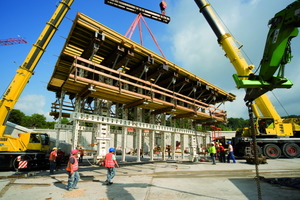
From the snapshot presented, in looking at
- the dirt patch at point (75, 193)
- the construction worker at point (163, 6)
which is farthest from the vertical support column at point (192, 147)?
the construction worker at point (163, 6)

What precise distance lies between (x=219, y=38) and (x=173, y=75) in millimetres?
5792

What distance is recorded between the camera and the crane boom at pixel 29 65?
1216 centimetres

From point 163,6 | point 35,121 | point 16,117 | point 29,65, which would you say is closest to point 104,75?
point 29,65

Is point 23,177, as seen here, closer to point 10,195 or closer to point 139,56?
point 10,195

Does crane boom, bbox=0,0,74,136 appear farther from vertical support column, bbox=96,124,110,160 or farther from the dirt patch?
the dirt patch

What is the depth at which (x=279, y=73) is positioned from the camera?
4531 millimetres

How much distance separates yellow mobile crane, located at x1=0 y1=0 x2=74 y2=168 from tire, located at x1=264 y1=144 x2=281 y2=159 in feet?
64.4

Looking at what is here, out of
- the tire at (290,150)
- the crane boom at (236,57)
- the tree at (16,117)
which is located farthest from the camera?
the tree at (16,117)

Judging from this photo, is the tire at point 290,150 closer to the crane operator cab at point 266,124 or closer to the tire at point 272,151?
the tire at point 272,151

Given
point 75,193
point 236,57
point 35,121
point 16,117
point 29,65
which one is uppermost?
point 236,57

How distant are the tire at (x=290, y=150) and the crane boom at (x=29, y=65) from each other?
23215mm

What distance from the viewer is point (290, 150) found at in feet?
54.8

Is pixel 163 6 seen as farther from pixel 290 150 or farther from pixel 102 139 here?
pixel 290 150

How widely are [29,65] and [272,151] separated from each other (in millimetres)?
22620
